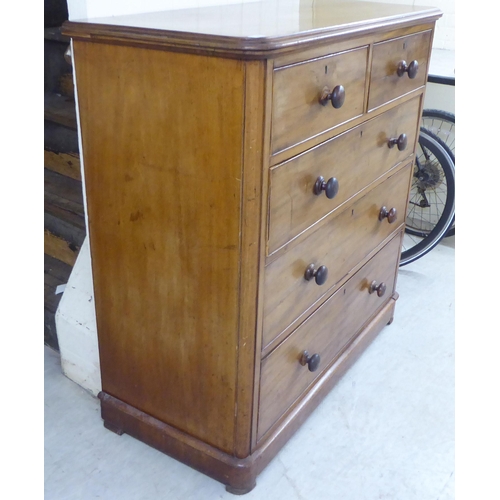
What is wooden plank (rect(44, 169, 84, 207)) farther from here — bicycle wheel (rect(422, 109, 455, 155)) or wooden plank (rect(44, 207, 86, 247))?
bicycle wheel (rect(422, 109, 455, 155))

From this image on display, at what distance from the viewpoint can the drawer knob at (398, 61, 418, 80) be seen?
1559 mm

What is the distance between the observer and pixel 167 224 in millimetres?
1293

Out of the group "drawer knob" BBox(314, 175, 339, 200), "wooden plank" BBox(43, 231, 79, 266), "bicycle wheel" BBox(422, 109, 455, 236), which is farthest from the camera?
"bicycle wheel" BBox(422, 109, 455, 236)

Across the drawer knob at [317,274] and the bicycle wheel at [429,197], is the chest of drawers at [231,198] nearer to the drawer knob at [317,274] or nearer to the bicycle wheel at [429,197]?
the drawer knob at [317,274]

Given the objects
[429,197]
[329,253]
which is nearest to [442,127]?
[429,197]

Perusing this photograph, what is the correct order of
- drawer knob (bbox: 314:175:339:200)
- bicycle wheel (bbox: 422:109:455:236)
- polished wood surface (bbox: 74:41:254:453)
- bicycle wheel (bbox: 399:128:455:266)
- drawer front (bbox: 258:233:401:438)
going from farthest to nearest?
bicycle wheel (bbox: 422:109:455:236)
bicycle wheel (bbox: 399:128:455:266)
drawer front (bbox: 258:233:401:438)
drawer knob (bbox: 314:175:339:200)
polished wood surface (bbox: 74:41:254:453)

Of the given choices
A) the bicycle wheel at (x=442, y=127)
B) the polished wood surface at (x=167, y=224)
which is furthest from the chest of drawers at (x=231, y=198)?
the bicycle wheel at (x=442, y=127)

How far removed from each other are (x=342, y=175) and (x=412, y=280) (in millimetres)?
1212

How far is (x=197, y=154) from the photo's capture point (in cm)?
118

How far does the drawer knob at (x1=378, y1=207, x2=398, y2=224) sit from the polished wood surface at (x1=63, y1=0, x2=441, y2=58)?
55 centimetres

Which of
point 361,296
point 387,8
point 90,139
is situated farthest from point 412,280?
point 90,139

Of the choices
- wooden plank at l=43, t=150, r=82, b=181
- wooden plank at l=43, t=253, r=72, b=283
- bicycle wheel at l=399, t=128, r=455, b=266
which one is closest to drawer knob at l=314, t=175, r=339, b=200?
wooden plank at l=43, t=150, r=82, b=181

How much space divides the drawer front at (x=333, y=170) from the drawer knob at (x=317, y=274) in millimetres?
122

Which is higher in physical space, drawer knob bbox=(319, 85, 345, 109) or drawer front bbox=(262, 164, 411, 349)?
drawer knob bbox=(319, 85, 345, 109)
